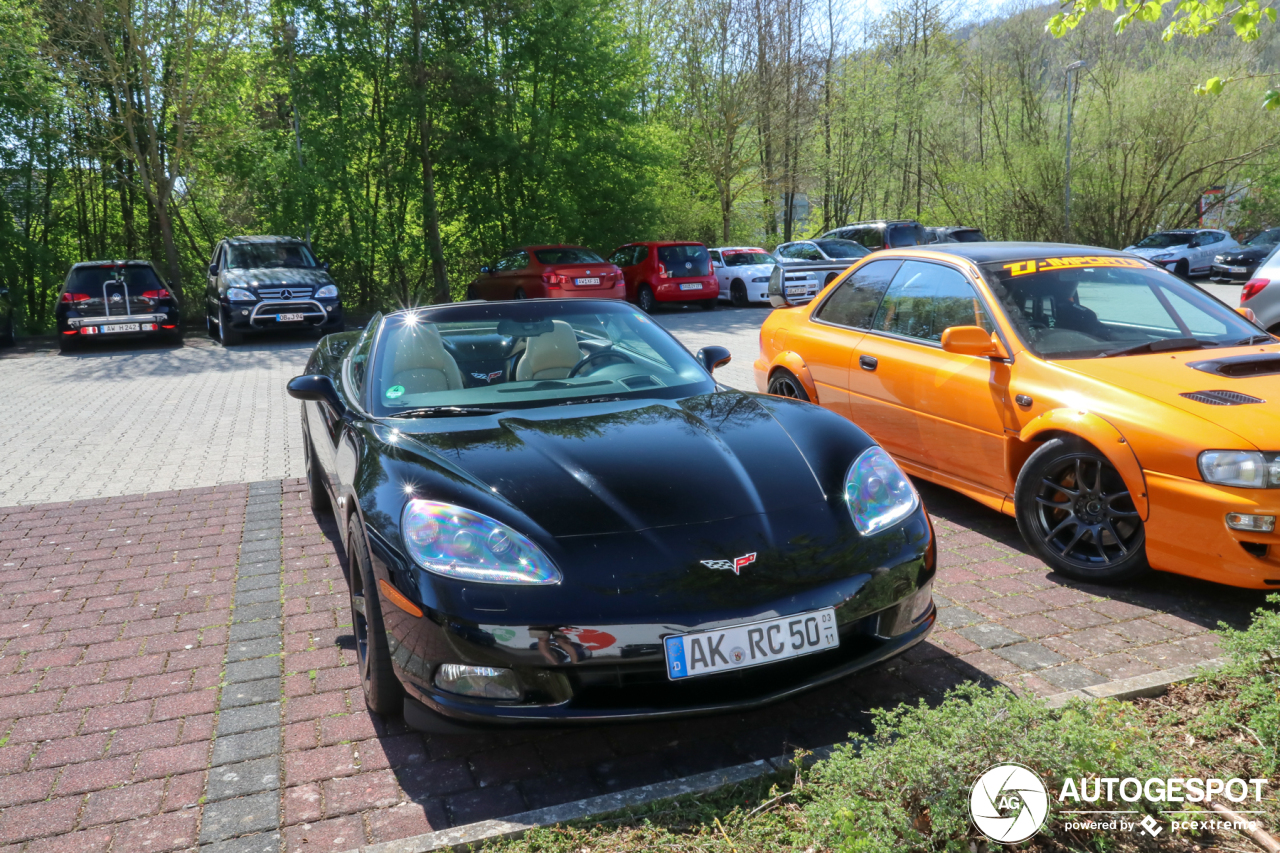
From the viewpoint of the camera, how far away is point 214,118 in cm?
2161

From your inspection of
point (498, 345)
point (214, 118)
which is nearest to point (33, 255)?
point (214, 118)

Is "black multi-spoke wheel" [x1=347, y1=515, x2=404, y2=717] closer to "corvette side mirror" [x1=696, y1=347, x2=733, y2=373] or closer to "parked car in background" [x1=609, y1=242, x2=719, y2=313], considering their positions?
"corvette side mirror" [x1=696, y1=347, x2=733, y2=373]

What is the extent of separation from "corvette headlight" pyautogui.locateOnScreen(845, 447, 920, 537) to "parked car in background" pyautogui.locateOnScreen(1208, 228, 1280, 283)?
2662cm

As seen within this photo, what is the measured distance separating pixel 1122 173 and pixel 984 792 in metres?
31.8

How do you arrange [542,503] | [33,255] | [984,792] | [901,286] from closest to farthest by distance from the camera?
[984,792] → [542,503] → [901,286] → [33,255]

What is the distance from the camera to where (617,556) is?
2807mm

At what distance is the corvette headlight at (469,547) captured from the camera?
2775 millimetres

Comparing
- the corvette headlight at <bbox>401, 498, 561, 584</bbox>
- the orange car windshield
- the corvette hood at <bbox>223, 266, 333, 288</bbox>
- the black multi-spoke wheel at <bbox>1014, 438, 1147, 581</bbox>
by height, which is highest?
the corvette hood at <bbox>223, 266, 333, 288</bbox>

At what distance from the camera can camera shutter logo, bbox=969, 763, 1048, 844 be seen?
7.36 feet

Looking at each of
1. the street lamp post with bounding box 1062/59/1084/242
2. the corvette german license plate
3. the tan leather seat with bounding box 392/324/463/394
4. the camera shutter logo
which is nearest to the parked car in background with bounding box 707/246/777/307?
the street lamp post with bounding box 1062/59/1084/242

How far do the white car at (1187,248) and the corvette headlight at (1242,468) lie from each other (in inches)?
1000

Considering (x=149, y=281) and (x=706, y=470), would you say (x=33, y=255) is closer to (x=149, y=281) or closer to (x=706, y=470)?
(x=149, y=281)

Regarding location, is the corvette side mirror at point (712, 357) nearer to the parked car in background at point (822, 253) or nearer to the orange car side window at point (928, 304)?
the orange car side window at point (928, 304)

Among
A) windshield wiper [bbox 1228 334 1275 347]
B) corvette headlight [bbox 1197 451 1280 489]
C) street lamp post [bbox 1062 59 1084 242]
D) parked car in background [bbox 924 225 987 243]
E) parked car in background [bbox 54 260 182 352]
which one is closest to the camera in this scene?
corvette headlight [bbox 1197 451 1280 489]
